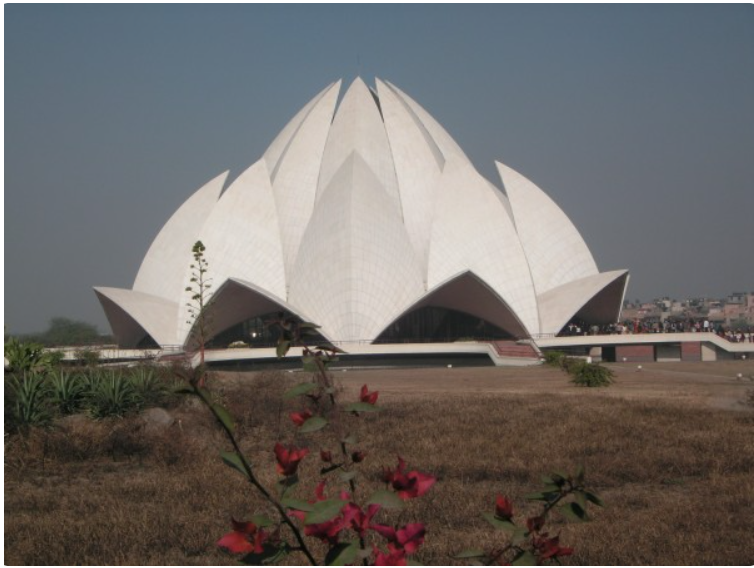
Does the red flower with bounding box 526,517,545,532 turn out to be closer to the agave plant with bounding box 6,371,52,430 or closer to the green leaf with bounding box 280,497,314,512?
the green leaf with bounding box 280,497,314,512

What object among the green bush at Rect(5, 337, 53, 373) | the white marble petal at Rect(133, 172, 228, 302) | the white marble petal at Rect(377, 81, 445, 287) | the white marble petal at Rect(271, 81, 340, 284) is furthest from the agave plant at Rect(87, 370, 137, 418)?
the white marble petal at Rect(133, 172, 228, 302)

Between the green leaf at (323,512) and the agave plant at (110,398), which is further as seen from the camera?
the agave plant at (110,398)

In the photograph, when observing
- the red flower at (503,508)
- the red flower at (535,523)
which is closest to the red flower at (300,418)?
the red flower at (503,508)

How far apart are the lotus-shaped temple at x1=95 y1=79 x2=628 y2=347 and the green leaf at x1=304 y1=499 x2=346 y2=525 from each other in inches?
1170

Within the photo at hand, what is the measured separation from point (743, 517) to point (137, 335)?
34268 mm

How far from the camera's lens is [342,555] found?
2.43 m

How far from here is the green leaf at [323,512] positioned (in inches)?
91.9

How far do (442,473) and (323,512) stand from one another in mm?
5770

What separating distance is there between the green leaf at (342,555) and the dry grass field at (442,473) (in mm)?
2954

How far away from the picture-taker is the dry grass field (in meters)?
5.65

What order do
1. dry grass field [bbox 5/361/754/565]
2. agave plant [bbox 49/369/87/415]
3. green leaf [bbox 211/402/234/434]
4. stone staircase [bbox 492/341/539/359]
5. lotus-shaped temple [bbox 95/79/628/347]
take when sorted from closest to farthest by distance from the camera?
green leaf [bbox 211/402/234/434]
dry grass field [bbox 5/361/754/565]
agave plant [bbox 49/369/87/415]
stone staircase [bbox 492/341/539/359]
lotus-shaped temple [bbox 95/79/628/347]

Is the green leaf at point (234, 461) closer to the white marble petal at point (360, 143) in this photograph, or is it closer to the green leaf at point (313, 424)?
the green leaf at point (313, 424)

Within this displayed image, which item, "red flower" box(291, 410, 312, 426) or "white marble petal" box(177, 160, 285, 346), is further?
"white marble petal" box(177, 160, 285, 346)

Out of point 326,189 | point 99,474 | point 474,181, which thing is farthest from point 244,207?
point 99,474
